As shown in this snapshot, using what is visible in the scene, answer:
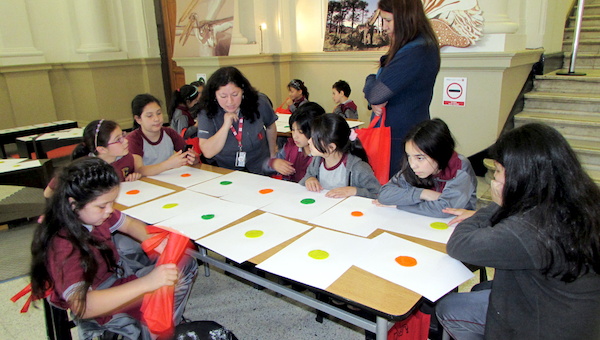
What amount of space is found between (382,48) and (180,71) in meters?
3.44

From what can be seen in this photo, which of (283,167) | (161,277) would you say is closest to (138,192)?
(283,167)

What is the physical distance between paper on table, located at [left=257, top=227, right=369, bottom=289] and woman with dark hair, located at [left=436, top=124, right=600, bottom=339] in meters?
0.35

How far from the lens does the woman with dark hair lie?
966mm

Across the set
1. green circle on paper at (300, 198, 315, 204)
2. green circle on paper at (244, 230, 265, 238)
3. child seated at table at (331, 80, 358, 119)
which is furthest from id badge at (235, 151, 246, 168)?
child seated at table at (331, 80, 358, 119)

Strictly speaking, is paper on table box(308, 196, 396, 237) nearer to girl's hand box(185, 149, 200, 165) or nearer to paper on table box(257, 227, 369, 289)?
paper on table box(257, 227, 369, 289)

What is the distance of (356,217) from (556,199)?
0.71 meters

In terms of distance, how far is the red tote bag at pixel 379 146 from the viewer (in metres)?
2.03

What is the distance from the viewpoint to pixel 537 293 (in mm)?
1026

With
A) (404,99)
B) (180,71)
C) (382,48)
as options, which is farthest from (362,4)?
(404,99)

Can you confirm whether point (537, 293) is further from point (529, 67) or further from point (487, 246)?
point (529, 67)

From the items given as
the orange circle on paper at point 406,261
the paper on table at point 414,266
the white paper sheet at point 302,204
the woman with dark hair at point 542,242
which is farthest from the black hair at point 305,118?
the woman with dark hair at point 542,242

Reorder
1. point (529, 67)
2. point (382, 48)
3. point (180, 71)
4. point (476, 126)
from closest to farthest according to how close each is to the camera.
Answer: point (476, 126), point (529, 67), point (382, 48), point (180, 71)

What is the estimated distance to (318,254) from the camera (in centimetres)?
127

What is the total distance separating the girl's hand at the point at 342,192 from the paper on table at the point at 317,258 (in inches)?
14.8
